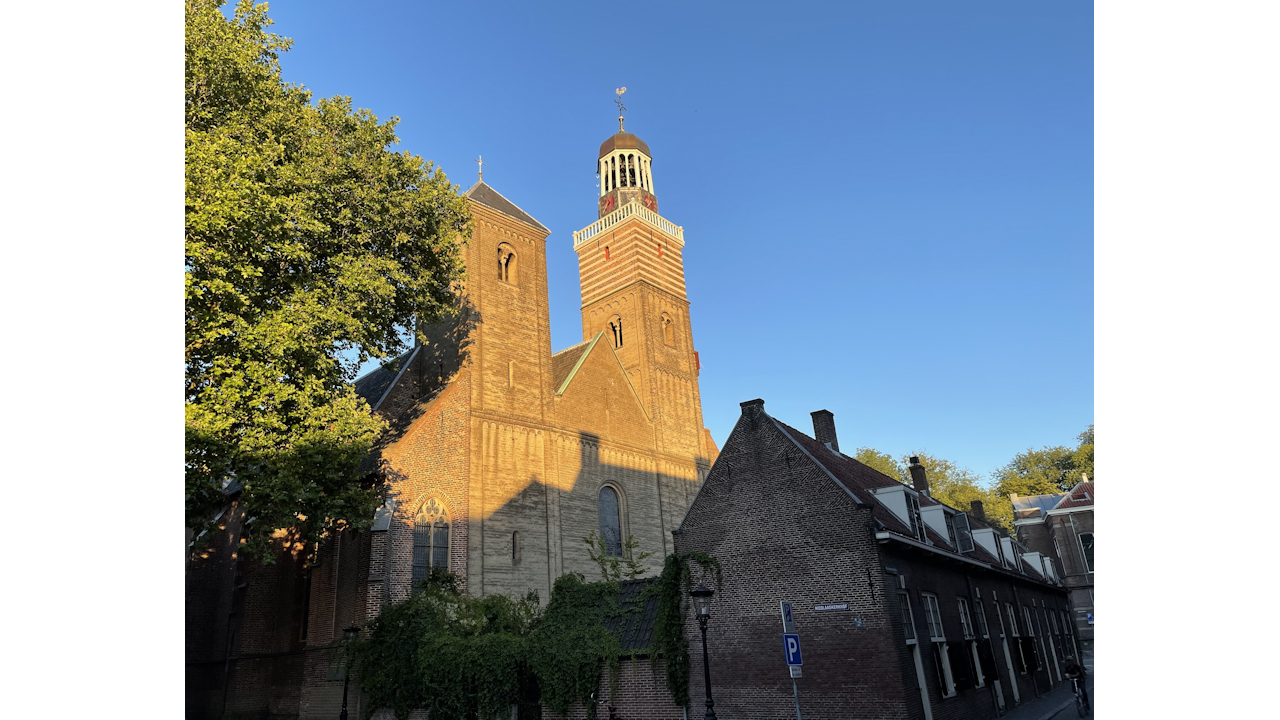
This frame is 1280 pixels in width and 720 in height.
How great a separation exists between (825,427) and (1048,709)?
10.6 meters

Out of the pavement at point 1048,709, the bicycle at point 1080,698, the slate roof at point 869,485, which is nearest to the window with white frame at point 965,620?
the slate roof at point 869,485

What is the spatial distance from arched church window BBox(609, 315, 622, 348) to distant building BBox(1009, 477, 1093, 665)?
98.5ft

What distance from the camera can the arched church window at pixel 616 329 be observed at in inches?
1647

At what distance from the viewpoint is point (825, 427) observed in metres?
26.1

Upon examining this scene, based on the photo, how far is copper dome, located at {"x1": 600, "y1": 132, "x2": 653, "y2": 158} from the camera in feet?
162

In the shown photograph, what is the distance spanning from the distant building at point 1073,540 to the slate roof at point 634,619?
124 feet

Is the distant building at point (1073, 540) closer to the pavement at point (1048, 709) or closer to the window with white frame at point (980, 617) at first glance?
Result: the pavement at point (1048, 709)

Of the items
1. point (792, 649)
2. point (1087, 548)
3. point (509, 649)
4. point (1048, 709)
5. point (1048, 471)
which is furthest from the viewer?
point (1048, 471)

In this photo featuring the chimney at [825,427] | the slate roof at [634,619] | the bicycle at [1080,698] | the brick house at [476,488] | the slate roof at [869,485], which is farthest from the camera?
the chimney at [825,427]

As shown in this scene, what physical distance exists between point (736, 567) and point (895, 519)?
4.06m

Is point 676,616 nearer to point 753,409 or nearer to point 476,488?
point 753,409

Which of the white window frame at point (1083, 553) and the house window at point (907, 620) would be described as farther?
the white window frame at point (1083, 553)

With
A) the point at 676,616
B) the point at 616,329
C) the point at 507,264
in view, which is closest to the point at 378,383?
the point at 507,264

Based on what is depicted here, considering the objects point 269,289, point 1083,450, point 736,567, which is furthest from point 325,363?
point 1083,450
